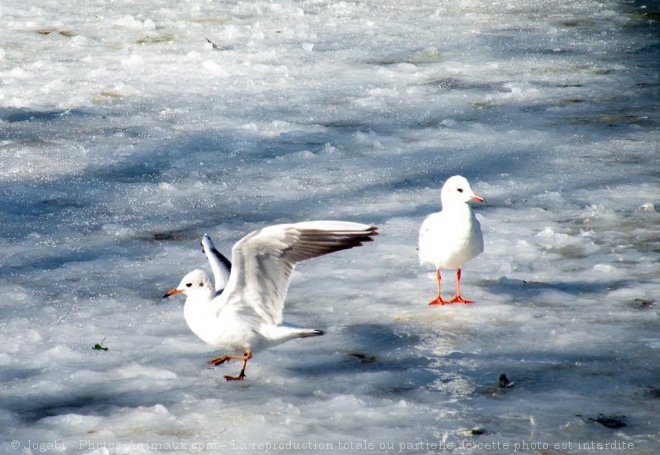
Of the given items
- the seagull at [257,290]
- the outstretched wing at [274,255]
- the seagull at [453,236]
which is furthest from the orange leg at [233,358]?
the seagull at [453,236]

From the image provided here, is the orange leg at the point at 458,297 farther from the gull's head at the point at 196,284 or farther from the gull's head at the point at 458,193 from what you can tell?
the gull's head at the point at 196,284

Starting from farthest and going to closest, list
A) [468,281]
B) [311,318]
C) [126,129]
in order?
[126,129] → [468,281] → [311,318]

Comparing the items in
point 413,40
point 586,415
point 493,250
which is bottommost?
point 586,415

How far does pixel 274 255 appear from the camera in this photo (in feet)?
14.7

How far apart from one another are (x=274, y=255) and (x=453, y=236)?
1.17 metres

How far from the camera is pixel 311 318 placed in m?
5.14

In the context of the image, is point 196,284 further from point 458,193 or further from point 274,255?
point 458,193

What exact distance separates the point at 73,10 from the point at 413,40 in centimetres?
420

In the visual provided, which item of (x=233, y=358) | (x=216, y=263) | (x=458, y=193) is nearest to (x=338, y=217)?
(x=458, y=193)

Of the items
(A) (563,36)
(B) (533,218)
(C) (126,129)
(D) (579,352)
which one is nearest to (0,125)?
(C) (126,129)

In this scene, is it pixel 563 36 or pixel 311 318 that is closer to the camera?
pixel 311 318

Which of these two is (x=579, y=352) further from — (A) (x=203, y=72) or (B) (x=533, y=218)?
(A) (x=203, y=72)

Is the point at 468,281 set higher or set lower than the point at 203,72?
lower

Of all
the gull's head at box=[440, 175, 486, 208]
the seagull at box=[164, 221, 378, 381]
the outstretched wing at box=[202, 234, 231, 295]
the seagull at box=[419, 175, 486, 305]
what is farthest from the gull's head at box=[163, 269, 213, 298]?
the gull's head at box=[440, 175, 486, 208]
